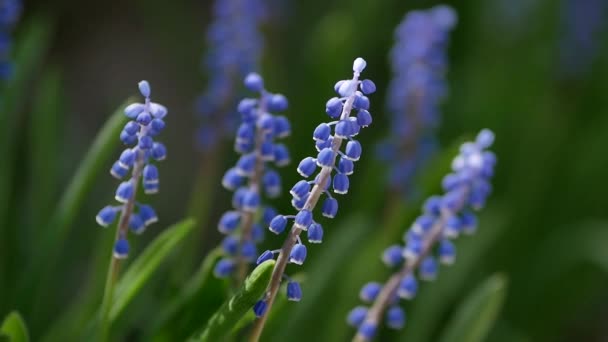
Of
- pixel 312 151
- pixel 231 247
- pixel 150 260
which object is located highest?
pixel 312 151

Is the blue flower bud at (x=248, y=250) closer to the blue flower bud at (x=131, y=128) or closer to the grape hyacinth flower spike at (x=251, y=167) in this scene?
the grape hyacinth flower spike at (x=251, y=167)

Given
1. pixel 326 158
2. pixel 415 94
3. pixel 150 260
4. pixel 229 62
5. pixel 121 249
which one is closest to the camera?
pixel 326 158

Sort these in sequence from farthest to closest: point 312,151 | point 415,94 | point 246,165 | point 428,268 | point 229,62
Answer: point 312,151 → point 415,94 → point 229,62 → point 428,268 → point 246,165

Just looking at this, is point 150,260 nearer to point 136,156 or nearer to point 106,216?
point 106,216

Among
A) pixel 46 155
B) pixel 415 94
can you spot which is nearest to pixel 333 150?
pixel 415 94

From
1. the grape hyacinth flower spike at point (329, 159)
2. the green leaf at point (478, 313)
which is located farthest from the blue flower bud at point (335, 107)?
the green leaf at point (478, 313)

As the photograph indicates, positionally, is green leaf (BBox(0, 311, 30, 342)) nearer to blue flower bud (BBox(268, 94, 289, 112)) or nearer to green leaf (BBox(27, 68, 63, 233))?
blue flower bud (BBox(268, 94, 289, 112))
